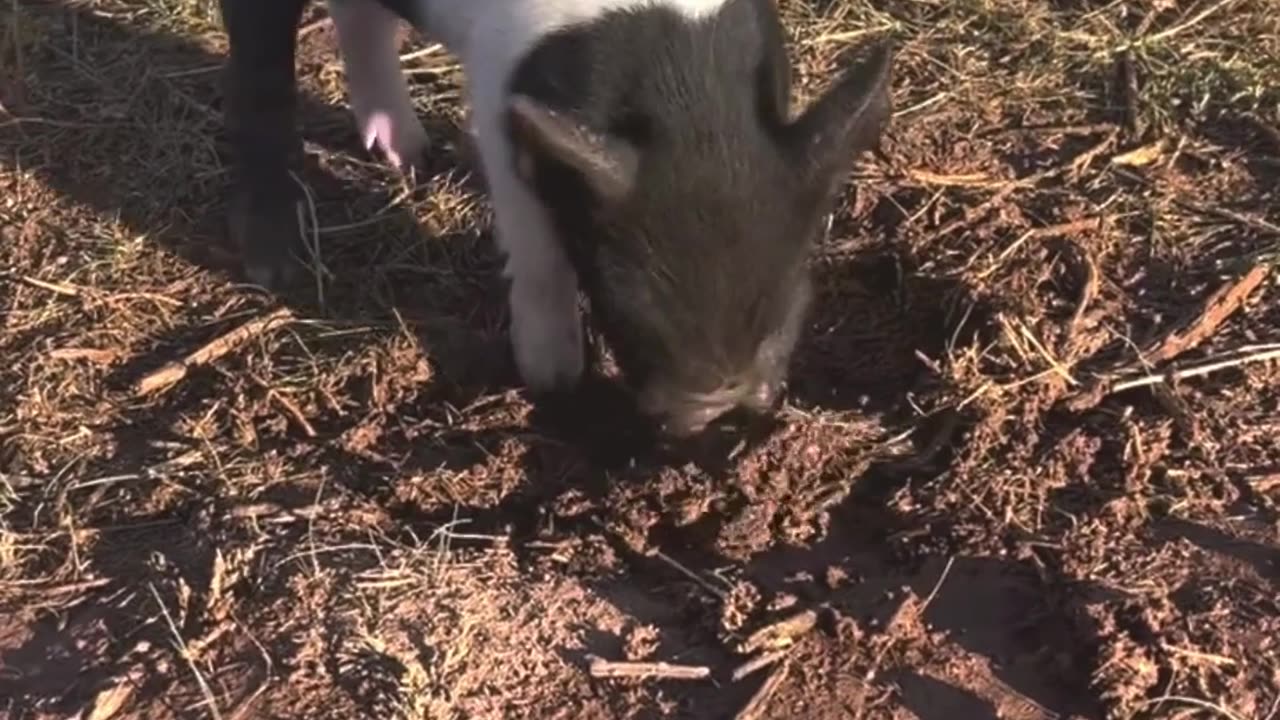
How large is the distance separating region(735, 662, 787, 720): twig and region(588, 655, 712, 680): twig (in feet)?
0.37

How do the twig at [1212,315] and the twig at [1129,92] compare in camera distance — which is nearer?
the twig at [1212,315]

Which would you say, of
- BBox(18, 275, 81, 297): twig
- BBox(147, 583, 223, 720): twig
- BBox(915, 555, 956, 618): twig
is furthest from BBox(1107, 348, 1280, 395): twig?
BBox(18, 275, 81, 297): twig

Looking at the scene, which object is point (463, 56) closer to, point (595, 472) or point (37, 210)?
point (595, 472)

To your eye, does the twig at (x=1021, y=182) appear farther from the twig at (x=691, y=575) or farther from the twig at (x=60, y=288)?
the twig at (x=60, y=288)

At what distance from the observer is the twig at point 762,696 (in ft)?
Answer: 9.93

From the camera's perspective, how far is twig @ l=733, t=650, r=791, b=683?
3.10 metres

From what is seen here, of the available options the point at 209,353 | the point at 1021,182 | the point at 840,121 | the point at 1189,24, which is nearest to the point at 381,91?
the point at 209,353

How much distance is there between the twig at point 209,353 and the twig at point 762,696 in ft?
5.52

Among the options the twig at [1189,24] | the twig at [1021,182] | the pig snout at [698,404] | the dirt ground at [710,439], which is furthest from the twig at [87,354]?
the twig at [1189,24]

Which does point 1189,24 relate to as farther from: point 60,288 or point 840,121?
point 60,288

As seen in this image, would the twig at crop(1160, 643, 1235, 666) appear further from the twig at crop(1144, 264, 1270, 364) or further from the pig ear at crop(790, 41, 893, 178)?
the pig ear at crop(790, 41, 893, 178)

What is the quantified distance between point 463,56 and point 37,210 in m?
1.47

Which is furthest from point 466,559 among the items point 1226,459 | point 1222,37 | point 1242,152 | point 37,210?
point 1222,37

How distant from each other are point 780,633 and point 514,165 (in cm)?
110
